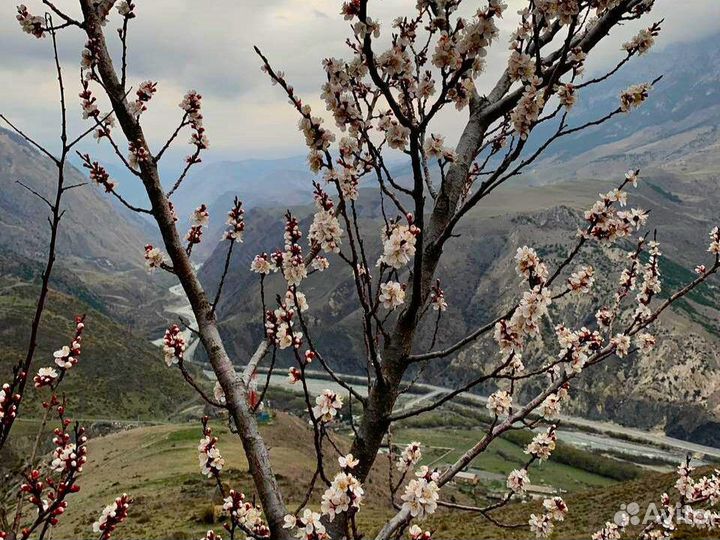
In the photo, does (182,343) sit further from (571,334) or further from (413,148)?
(571,334)

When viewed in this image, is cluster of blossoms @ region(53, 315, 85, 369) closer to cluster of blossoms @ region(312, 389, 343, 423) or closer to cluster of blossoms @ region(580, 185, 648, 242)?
cluster of blossoms @ region(312, 389, 343, 423)

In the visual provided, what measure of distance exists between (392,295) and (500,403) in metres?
1.83

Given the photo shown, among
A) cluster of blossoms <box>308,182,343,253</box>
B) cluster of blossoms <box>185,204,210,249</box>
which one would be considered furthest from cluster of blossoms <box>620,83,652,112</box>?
cluster of blossoms <box>185,204,210,249</box>

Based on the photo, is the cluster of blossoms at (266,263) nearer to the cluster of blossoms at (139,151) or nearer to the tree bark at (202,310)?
the tree bark at (202,310)

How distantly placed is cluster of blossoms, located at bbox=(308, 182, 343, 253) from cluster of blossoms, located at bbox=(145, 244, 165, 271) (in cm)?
114

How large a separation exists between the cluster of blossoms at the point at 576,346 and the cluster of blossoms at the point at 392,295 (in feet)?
4.89

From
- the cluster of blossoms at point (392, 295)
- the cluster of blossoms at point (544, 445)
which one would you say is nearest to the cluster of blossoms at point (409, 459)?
the cluster of blossoms at point (544, 445)

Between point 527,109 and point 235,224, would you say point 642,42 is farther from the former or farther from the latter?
point 235,224

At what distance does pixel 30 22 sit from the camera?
3.61m

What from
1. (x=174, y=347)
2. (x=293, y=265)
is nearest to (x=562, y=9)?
(x=293, y=265)

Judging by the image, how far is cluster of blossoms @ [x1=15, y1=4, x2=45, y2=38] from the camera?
3611mm

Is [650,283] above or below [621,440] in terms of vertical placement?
above

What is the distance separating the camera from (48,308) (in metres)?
136

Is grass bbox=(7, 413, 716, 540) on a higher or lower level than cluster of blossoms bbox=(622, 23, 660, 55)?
lower
